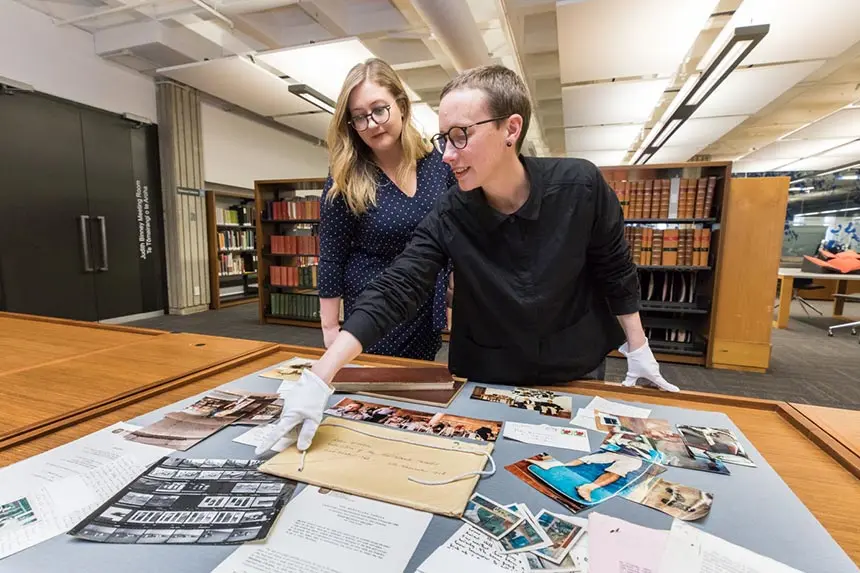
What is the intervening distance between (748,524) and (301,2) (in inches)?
170

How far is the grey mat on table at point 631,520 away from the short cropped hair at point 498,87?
2.01ft

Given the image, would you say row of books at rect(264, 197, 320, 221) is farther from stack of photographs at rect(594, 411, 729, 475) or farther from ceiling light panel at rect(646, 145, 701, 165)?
ceiling light panel at rect(646, 145, 701, 165)

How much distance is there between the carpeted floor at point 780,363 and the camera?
296 centimetres

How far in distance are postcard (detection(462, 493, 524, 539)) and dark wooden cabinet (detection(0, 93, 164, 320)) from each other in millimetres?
4991

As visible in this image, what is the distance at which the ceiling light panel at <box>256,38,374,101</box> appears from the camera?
3.97 meters

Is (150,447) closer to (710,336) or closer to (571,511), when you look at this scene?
(571,511)

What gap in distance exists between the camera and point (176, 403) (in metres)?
0.87

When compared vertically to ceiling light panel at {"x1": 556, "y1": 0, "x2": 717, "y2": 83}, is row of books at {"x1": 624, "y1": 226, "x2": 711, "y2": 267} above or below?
below

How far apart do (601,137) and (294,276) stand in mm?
4984

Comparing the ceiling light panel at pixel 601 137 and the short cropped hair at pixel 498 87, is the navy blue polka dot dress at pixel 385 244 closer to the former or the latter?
the short cropped hair at pixel 498 87

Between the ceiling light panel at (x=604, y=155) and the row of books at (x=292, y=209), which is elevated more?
the ceiling light panel at (x=604, y=155)

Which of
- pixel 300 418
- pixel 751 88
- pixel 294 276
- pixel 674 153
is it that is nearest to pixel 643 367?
pixel 300 418

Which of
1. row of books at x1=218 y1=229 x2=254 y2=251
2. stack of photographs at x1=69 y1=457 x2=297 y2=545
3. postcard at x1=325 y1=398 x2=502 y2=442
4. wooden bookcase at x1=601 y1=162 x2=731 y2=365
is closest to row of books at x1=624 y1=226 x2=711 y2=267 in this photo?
wooden bookcase at x1=601 y1=162 x2=731 y2=365

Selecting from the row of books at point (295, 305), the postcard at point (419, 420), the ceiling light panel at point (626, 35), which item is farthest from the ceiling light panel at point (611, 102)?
the postcard at point (419, 420)
